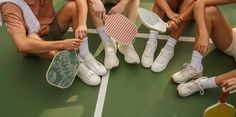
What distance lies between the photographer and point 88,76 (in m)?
2.28

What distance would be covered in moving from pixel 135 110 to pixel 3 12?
949mm

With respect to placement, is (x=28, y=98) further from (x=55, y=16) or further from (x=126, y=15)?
(x=126, y=15)

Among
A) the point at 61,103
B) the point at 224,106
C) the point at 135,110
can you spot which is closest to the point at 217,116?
the point at 224,106

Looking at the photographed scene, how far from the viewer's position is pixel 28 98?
2246 millimetres

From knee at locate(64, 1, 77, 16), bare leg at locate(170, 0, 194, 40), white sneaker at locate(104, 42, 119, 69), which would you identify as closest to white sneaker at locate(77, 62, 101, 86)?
white sneaker at locate(104, 42, 119, 69)

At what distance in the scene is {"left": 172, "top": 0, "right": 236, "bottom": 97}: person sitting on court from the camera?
212cm

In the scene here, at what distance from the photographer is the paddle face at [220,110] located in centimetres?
184

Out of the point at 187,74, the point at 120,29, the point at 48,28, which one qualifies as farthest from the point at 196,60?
the point at 48,28

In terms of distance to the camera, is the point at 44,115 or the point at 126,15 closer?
the point at 44,115

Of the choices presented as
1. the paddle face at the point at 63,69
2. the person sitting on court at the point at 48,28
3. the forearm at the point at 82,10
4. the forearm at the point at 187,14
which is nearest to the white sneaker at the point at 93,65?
the person sitting on court at the point at 48,28

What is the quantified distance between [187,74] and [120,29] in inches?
20.5

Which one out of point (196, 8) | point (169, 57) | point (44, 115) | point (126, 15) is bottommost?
point (44, 115)

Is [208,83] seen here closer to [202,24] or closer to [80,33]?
[202,24]

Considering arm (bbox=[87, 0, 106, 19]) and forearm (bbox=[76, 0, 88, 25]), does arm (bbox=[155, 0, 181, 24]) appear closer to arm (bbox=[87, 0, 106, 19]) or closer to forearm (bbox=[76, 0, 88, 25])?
arm (bbox=[87, 0, 106, 19])
